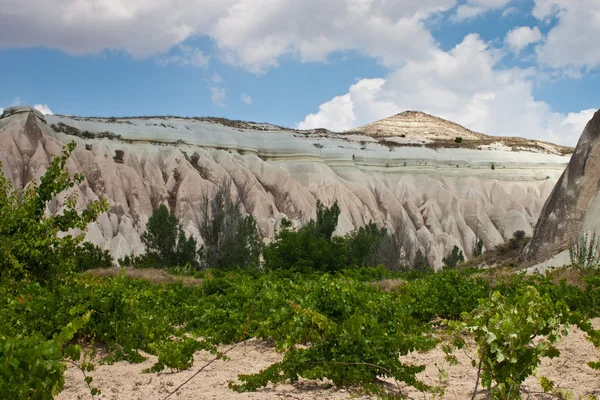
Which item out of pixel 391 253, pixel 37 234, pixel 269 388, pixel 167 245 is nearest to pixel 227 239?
pixel 167 245

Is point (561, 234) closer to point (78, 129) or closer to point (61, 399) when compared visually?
point (61, 399)

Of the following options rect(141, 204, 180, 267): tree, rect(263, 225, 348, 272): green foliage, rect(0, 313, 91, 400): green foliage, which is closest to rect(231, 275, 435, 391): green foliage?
rect(0, 313, 91, 400): green foliage

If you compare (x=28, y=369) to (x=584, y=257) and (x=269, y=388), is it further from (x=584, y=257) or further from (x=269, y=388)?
(x=584, y=257)

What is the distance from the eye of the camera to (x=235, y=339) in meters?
8.36

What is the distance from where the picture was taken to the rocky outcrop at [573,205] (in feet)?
56.1

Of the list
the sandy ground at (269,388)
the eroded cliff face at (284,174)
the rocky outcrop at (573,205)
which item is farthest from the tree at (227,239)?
the sandy ground at (269,388)

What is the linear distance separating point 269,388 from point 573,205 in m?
15.3

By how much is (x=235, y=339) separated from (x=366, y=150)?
154 feet

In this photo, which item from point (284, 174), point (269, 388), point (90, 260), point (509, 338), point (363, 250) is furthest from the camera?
point (284, 174)

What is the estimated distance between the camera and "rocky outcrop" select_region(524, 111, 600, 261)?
17.1 meters

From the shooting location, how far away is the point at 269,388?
5.49 m

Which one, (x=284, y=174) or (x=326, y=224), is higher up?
(x=284, y=174)

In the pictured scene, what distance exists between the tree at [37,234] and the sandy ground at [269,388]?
1675 millimetres

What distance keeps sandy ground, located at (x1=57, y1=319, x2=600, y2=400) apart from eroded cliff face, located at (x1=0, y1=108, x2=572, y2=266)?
27155mm
